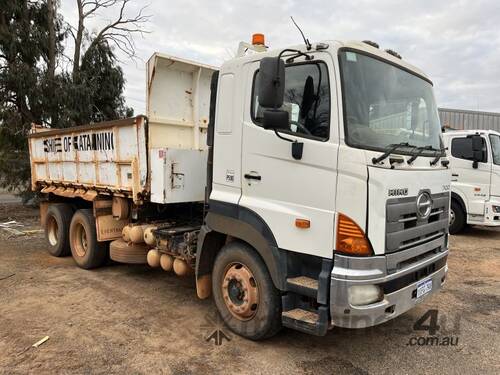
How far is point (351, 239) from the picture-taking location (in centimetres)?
317

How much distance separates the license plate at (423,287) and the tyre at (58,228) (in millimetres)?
5728

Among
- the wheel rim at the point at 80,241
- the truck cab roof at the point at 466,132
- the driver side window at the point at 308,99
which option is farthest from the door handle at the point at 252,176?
the truck cab roof at the point at 466,132

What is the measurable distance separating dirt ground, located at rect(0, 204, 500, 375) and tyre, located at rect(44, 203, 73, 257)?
3.60ft

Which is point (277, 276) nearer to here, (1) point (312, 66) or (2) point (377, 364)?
(2) point (377, 364)

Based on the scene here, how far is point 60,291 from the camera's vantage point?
18.0 ft

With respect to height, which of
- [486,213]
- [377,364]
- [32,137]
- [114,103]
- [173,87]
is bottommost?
[377,364]

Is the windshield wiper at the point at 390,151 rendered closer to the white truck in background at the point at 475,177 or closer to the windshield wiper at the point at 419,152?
the windshield wiper at the point at 419,152

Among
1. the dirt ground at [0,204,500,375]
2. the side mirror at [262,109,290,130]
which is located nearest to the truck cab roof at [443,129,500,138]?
the dirt ground at [0,204,500,375]

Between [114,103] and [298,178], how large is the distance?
13127 millimetres

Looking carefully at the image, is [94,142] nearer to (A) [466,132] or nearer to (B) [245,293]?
(B) [245,293]

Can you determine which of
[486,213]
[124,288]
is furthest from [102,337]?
[486,213]

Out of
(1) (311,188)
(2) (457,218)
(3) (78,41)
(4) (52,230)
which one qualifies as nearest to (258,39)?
(1) (311,188)

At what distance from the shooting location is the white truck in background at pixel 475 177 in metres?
9.15

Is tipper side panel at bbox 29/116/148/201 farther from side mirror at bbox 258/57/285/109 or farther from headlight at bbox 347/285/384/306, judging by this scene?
headlight at bbox 347/285/384/306
